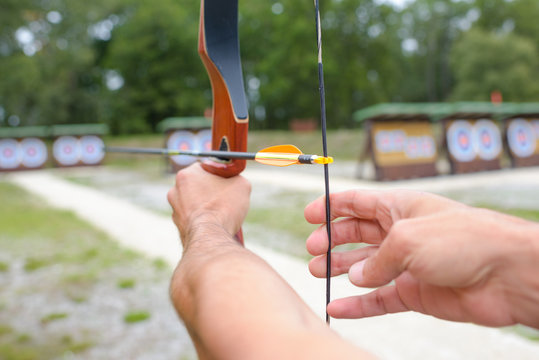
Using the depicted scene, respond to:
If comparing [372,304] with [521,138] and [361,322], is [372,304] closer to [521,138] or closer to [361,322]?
[361,322]

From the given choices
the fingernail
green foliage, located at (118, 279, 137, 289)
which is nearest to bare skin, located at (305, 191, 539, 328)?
the fingernail

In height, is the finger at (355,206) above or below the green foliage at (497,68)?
below

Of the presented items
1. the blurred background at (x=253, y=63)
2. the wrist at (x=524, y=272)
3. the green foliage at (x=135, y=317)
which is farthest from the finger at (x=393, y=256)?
the blurred background at (x=253, y=63)

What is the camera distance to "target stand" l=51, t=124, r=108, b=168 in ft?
39.9

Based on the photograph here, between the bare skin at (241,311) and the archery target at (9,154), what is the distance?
42.8 ft

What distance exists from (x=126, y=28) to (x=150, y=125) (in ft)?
15.6

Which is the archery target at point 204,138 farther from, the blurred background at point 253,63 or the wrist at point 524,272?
the wrist at point 524,272

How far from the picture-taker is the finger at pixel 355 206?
0.68 m

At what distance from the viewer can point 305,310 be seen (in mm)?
458

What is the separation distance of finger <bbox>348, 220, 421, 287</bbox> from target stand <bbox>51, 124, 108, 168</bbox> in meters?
12.7

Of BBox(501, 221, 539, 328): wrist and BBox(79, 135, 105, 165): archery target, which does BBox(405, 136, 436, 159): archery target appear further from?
BBox(79, 135, 105, 165): archery target

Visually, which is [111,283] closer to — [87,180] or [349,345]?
[349,345]

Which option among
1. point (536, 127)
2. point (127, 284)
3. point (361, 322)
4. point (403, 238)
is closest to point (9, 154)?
point (127, 284)

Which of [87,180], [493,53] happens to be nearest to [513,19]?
[493,53]
